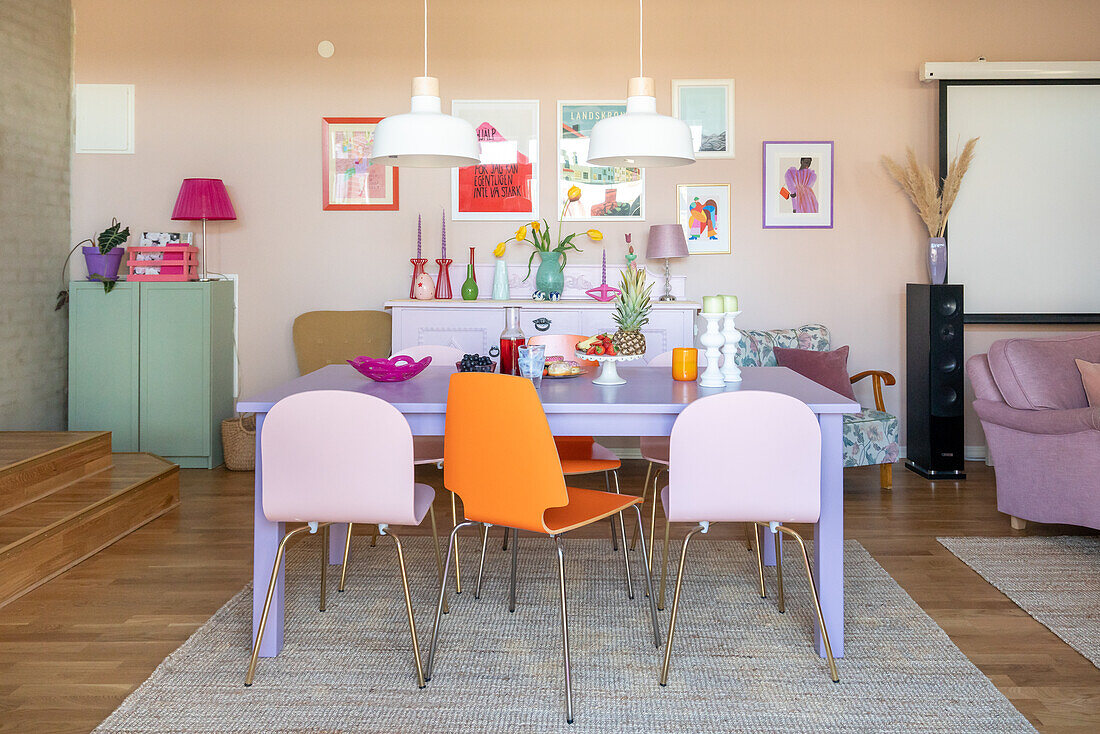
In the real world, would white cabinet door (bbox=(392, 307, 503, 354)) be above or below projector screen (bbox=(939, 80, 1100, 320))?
below

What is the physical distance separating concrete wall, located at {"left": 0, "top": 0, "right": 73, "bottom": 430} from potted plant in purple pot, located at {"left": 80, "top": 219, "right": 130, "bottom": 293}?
303mm

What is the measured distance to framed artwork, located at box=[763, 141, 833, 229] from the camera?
558 cm

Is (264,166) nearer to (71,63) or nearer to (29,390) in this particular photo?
(71,63)

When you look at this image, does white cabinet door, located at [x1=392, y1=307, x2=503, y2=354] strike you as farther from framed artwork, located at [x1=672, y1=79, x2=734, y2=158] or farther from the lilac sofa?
the lilac sofa

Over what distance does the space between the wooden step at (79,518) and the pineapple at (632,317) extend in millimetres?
2226

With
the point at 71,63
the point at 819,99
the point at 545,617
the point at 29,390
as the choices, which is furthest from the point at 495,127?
the point at 545,617

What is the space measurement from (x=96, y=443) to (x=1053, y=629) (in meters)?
4.09

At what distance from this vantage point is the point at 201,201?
532 cm

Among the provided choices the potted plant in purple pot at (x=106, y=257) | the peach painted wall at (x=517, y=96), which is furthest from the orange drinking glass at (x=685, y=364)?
the potted plant in purple pot at (x=106, y=257)

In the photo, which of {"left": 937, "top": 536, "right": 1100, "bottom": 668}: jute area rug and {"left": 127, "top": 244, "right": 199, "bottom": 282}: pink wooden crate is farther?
{"left": 127, "top": 244, "right": 199, "bottom": 282}: pink wooden crate

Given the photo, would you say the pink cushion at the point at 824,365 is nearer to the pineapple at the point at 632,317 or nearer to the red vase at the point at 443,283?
the red vase at the point at 443,283

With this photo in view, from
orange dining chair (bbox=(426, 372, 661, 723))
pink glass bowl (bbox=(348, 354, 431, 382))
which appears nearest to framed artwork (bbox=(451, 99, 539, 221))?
pink glass bowl (bbox=(348, 354, 431, 382))

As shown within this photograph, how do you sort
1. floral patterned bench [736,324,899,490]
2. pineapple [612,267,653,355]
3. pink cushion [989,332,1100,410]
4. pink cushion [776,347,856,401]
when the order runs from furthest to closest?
pink cushion [776,347,856,401] → floral patterned bench [736,324,899,490] → pink cushion [989,332,1100,410] → pineapple [612,267,653,355]

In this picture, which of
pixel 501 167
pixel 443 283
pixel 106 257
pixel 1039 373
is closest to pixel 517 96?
pixel 501 167
